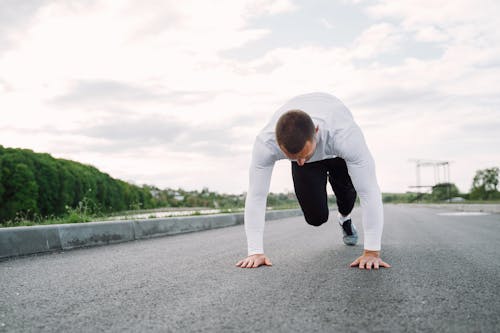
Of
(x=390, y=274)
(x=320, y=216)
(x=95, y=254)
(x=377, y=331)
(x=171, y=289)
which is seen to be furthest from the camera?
(x=95, y=254)

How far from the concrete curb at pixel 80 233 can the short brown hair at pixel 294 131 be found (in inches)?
141

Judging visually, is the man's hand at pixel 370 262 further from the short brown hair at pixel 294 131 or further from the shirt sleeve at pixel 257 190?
the short brown hair at pixel 294 131

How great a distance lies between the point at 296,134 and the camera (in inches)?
123

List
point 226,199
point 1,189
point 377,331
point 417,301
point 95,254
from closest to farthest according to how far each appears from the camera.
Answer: point 377,331 < point 417,301 < point 95,254 < point 1,189 < point 226,199

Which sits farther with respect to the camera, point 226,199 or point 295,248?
point 226,199

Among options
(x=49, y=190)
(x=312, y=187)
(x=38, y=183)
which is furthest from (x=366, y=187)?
(x=49, y=190)

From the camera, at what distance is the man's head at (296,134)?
313cm

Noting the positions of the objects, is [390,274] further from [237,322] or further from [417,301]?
[237,322]

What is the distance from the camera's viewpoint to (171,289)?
2914mm

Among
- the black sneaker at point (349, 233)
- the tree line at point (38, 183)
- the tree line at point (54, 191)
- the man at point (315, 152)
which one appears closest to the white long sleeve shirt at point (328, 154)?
the man at point (315, 152)

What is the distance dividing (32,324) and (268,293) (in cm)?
134

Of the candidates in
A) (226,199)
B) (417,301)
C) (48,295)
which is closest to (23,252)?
(48,295)

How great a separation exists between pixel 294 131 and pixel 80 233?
4.09m

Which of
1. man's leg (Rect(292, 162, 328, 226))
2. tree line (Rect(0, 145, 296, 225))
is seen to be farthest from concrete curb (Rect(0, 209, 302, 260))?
tree line (Rect(0, 145, 296, 225))
